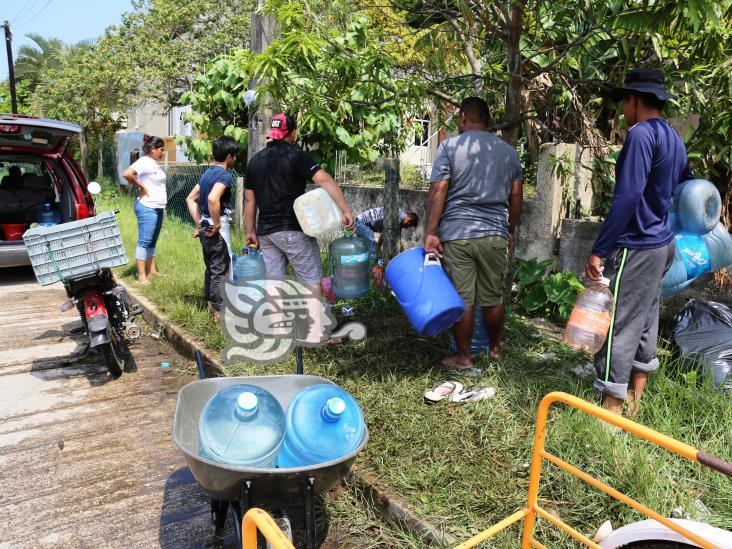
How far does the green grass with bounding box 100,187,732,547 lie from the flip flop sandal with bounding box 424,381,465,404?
6 centimetres

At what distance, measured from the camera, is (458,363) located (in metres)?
4.15

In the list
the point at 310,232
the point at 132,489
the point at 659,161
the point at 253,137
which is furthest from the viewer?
the point at 253,137

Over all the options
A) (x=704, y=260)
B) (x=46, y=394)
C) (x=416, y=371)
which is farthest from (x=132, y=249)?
(x=704, y=260)

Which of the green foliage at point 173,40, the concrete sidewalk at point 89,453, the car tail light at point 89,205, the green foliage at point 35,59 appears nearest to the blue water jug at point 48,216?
the car tail light at point 89,205

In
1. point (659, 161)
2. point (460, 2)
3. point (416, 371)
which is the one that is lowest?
point (416, 371)

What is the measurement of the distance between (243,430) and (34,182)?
7729 mm

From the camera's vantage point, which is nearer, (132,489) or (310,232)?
(132,489)

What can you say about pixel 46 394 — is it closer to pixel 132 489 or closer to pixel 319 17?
pixel 132 489

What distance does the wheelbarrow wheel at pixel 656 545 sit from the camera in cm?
181

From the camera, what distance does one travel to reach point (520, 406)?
3.52 meters

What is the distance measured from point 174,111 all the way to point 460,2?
23626 millimetres

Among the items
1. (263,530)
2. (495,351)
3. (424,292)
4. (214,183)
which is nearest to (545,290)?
(495,351)

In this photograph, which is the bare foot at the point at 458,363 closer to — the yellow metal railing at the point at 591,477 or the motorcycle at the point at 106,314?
the yellow metal railing at the point at 591,477

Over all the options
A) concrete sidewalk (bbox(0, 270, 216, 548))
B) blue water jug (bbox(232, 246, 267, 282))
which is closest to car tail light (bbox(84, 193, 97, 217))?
concrete sidewalk (bbox(0, 270, 216, 548))
